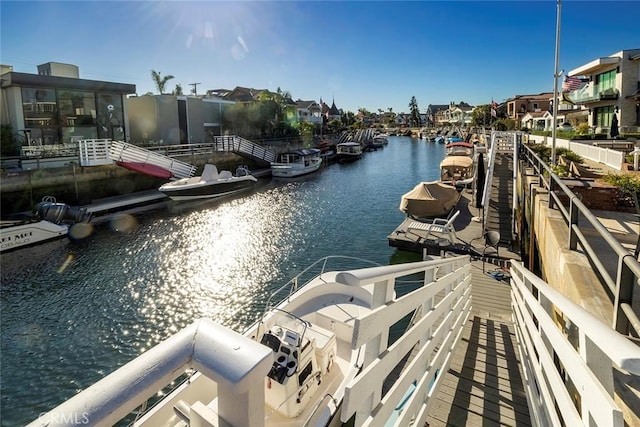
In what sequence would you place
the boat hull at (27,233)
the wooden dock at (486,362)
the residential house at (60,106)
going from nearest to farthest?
the wooden dock at (486,362) < the boat hull at (27,233) < the residential house at (60,106)

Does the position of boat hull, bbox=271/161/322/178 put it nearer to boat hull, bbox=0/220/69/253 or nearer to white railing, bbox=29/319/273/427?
boat hull, bbox=0/220/69/253

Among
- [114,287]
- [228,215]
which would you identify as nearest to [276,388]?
[114,287]

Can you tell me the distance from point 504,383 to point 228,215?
18.7 m

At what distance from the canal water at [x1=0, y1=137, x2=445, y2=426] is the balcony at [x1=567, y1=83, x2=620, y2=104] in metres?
18.9

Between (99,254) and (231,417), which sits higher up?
(231,417)

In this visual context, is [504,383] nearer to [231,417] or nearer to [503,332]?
[503,332]

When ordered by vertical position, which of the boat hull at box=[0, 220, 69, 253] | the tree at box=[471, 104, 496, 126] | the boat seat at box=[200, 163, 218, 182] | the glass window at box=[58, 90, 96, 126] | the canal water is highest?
the tree at box=[471, 104, 496, 126]

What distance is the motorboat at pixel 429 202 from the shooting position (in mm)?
16188

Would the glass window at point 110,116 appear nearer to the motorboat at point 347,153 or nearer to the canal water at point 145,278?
the canal water at point 145,278

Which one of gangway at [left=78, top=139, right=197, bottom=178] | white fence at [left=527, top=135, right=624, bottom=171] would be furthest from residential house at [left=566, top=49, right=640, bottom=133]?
gangway at [left=78, top=139, right=197, bottom=178]

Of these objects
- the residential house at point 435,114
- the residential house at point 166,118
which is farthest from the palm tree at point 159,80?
the residential house at point 435,114

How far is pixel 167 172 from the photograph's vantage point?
2581 centimetres

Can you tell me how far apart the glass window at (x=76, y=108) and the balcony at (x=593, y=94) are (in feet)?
117

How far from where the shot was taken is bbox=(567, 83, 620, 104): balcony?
94.1 ft
